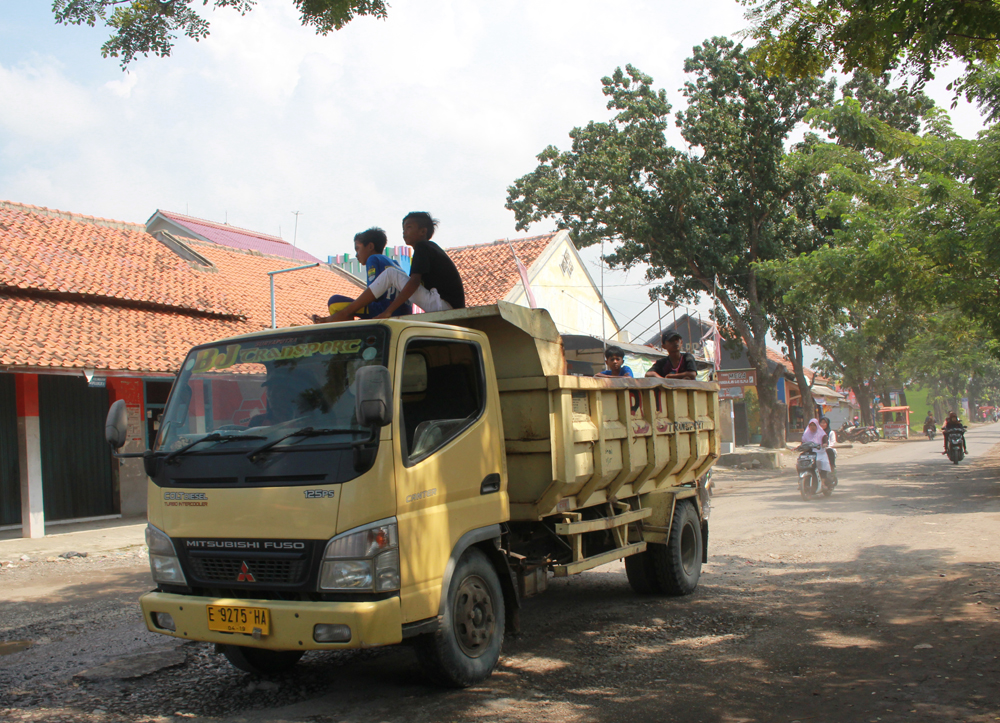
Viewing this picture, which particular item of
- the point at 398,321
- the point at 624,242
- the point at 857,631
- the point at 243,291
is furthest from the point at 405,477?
the point at 624,242

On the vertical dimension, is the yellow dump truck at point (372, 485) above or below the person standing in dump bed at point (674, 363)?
below

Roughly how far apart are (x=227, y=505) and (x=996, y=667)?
457cm

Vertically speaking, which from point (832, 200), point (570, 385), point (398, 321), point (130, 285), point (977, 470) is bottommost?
point (977, 470)

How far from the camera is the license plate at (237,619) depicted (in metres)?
4.08

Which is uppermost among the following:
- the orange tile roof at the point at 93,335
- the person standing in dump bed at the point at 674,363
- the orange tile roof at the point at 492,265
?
the orange tile roof at the point at 492,265

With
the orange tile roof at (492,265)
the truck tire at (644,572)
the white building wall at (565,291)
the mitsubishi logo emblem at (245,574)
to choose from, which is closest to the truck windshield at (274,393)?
the mitsubishi logo emblem at (245,574)

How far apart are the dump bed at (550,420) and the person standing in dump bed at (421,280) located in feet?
1.23

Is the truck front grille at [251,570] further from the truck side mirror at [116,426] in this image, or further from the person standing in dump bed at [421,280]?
the person standing in dump bed at [421,280]

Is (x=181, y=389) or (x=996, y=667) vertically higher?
(x=181, y=389)

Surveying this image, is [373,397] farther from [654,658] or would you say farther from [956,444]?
[956,444]

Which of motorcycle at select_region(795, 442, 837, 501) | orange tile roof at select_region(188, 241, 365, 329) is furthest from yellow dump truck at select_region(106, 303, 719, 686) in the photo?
orange tile roof at select_region(188, 241, 365, 329)

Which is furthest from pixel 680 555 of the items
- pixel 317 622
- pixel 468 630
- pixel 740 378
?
pixel 740 378

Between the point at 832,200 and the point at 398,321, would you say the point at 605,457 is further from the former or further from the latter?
the point at 832,200

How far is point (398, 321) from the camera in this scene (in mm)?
4539
